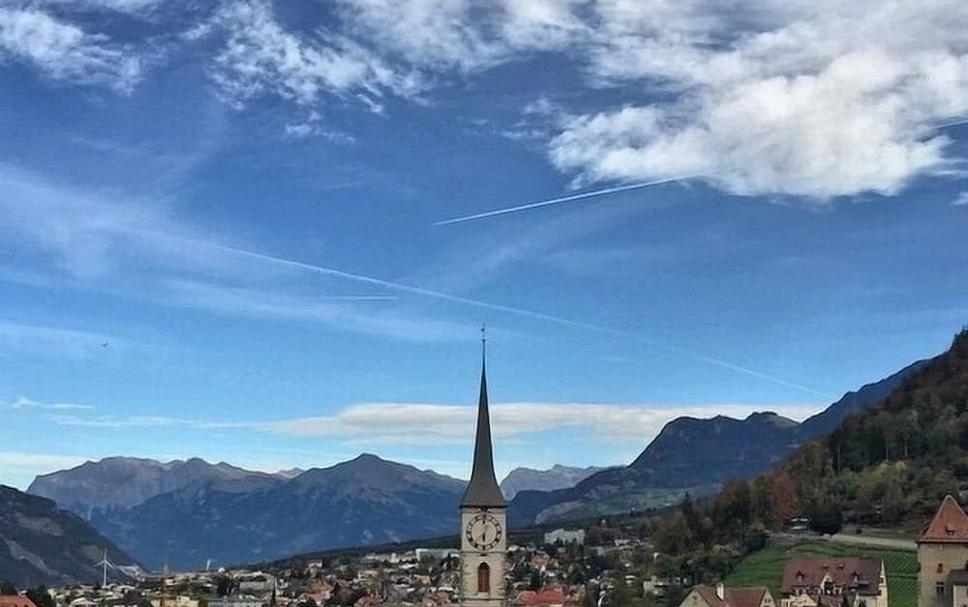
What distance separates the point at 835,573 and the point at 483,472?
3432 centimetres

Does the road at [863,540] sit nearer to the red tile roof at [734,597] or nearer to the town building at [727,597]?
the town building at [727,597]

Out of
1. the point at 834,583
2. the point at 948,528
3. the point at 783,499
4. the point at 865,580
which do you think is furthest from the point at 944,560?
the point at 783,499

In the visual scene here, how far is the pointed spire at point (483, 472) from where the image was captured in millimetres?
65438

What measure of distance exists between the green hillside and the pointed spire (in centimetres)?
3362

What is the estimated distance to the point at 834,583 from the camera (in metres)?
89.3

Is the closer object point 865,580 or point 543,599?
point 865,580

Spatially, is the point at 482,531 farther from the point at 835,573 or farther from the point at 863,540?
the point at 863,540

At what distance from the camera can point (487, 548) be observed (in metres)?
65.2

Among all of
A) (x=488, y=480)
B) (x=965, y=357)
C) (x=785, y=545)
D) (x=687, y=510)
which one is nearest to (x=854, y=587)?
(x=785, y=545)

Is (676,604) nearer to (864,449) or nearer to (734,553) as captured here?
(734,553)

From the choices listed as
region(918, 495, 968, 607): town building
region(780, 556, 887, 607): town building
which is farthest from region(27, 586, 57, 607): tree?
region(918, 495, 968, 607): town building

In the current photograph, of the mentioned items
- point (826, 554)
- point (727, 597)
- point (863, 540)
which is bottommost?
point (727, 597)

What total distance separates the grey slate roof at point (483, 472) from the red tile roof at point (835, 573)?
33.0 m

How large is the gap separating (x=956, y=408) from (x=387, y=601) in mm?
72642
